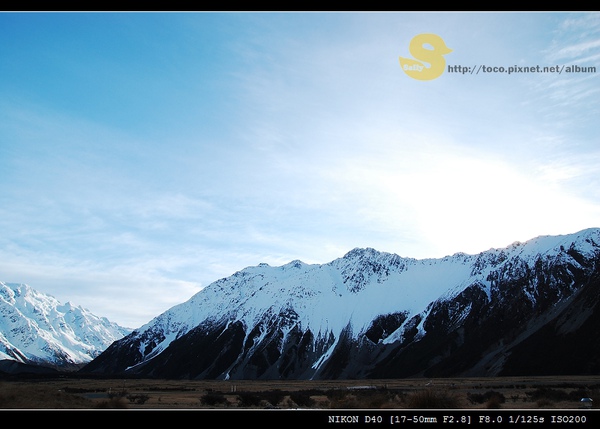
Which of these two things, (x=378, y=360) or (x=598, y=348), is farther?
(x=378, y=360)

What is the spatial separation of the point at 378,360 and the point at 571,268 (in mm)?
66646

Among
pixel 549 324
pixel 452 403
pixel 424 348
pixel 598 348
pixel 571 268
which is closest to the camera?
pixel 452 403

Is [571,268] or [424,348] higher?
[571,268]

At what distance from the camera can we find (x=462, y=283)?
195875mm

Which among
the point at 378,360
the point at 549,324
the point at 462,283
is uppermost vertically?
the point at 462,283

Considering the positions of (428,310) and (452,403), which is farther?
(428,310)
